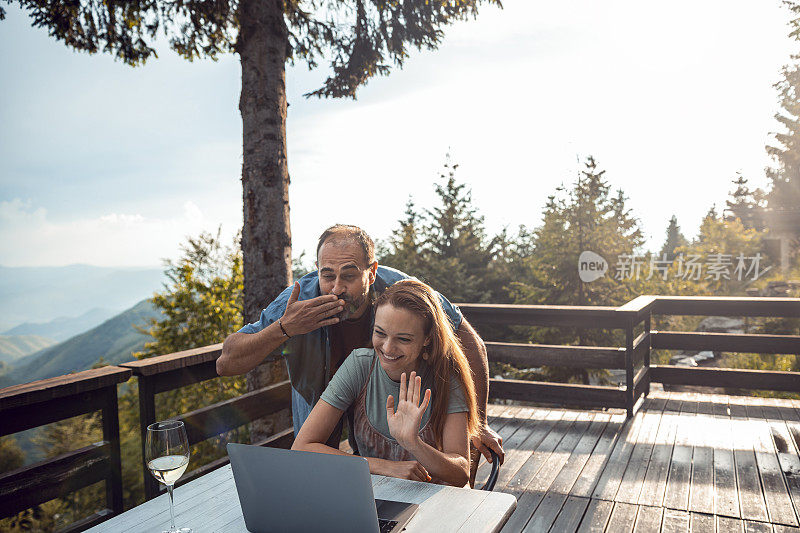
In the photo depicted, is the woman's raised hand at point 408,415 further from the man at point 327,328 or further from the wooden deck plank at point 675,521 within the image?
the wooden deck plank at point 675,521

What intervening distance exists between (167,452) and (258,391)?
5.61 feet

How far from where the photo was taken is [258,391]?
9.17 feet

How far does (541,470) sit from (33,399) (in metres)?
2.57

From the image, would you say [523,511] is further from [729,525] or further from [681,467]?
[681,467]

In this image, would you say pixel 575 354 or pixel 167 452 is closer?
pixel 167 452

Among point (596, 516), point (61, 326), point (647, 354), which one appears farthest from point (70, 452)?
point (61, 326)

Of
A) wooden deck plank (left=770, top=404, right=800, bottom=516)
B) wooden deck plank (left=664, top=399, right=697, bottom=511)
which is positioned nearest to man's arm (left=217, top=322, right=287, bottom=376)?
wooden deck plank (left=664, top=399, right=697, bottom=511)

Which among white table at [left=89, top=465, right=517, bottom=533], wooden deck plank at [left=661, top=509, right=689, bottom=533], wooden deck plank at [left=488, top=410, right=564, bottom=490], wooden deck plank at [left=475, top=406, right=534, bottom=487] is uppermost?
white table at [left=89, top=465, right=517, bottom=533]

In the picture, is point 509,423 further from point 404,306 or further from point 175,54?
point 175,54

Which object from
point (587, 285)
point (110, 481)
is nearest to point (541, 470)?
point (110, 481)

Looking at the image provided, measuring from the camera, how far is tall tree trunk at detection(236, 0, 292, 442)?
13.2ft

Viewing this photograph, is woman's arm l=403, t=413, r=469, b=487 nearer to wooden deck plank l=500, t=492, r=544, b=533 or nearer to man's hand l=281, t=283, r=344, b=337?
man's hand l=281, t=283, r=344, b=337

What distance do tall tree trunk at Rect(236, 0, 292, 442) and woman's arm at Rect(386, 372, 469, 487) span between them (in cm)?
263

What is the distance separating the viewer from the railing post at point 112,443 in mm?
2064
